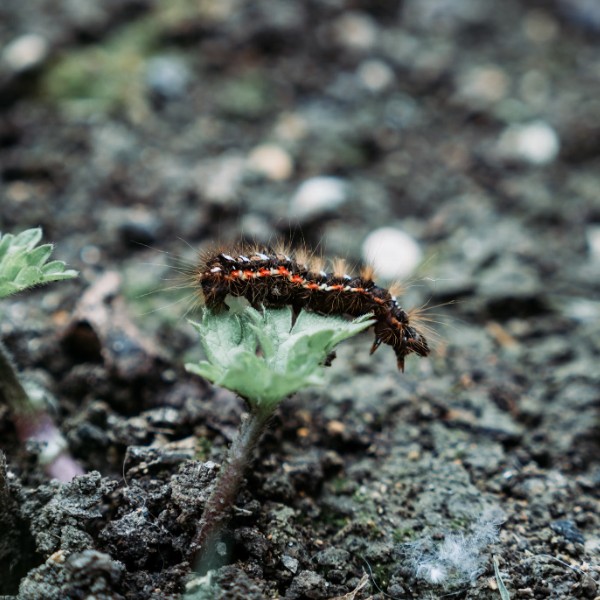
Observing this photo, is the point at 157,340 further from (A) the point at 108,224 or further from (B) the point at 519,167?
(B) the point at 519,167

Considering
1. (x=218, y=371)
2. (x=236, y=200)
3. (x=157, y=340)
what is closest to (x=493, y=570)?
(x=218, y=371)

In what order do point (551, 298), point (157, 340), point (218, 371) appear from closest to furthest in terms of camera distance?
point (218, 371) → point (157, 340) → point (551, 298)

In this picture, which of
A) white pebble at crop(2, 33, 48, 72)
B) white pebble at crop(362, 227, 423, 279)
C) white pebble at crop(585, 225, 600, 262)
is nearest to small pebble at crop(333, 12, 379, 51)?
white pebble at crop(362, 227, 423, 279)

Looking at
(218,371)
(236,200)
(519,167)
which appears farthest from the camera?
(519,167)

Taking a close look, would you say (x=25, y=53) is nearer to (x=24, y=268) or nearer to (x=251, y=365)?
(x=24, y=268)

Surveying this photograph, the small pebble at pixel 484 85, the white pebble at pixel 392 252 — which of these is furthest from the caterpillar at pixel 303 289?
the small pebble at pixel 484 85

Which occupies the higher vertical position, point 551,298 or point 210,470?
point 210,470

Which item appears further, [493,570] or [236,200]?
[236,200]
